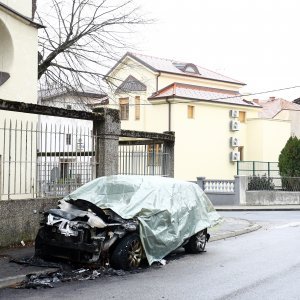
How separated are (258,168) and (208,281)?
26.1 meters

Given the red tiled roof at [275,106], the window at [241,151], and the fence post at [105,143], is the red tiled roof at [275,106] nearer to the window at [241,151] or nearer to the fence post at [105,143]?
the window at [241,151]

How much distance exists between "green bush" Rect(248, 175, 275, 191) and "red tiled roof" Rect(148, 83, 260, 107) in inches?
326

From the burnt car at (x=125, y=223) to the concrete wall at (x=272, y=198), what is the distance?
18676mm

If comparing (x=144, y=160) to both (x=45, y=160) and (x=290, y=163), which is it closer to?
(x=45, y=160)

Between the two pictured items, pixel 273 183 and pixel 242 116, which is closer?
pixel 273 183

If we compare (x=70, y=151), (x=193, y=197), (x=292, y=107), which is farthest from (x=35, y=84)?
(x=292, y=107)

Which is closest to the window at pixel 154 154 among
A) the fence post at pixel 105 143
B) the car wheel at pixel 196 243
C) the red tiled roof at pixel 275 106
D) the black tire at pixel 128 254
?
the fence post at pixel 105 143

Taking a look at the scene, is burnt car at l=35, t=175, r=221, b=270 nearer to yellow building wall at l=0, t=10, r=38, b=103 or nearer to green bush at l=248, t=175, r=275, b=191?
yellow building wall at l=0, t=10, r=38, b=103

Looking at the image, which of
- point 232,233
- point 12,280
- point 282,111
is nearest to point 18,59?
point 232,233

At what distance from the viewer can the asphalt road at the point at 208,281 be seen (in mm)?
7598

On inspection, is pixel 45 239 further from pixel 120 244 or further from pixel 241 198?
pixel 241 198

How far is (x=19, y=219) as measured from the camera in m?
11.2

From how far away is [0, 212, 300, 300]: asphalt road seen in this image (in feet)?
24.9

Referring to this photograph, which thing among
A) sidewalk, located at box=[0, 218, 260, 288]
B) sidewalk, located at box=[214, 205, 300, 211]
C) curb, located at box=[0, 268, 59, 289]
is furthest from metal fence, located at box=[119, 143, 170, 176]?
sidewalk, located at box=[214, 205, 300, 211]
